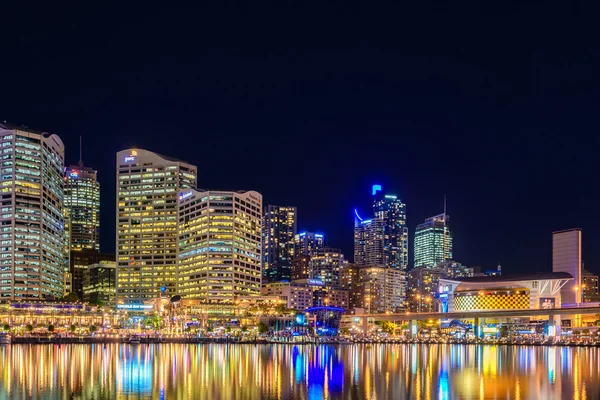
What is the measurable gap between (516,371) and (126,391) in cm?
5015

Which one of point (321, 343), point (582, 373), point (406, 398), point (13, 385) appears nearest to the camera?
point (406, 398)

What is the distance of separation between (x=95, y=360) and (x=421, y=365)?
45.8 metres

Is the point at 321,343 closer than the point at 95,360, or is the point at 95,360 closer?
the point at 95,360

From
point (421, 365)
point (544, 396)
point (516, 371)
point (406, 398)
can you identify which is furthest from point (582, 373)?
point (406, 398)

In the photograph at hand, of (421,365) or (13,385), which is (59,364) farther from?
(421,365)

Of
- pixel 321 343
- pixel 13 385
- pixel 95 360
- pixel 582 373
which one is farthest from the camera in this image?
pixel 321 343

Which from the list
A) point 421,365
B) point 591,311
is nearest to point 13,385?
point 421,365

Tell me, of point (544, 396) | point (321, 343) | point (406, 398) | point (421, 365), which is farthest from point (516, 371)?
point (321, 343)

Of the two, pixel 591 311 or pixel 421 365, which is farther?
pixel 591 311

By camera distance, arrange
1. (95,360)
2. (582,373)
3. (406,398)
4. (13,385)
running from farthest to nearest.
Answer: (95,360), (582,373), (13,385), (406,398)

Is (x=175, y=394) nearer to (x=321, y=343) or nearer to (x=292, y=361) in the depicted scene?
(x=292, y=361)

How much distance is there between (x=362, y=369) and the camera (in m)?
96.7

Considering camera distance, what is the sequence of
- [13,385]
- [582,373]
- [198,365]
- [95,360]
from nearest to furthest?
[13,385] → [582,373] → [198,365] → [95,360]

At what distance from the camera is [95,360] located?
109938 millimetres
